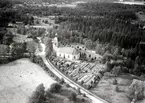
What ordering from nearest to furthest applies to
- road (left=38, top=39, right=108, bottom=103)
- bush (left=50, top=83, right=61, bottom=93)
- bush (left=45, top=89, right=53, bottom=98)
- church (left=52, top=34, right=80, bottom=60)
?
1. road (left=38, top=39, right=108, bottom=103)
2. bush (left=45, top=89, right=53, bottom=98)
3. bush (left=50, top=83, right=61, bottom=93)
4. church (left=52, top=34, right=80, bottom=60)

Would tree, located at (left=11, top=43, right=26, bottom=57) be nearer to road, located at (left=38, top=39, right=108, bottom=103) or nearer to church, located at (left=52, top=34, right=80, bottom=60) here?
road, located at (left=38, top=39, right=108, bottom=103)

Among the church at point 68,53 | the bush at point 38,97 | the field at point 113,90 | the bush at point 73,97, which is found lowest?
the field at point 113,90

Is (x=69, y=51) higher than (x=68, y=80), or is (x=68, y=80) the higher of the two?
(x=69, y=51)

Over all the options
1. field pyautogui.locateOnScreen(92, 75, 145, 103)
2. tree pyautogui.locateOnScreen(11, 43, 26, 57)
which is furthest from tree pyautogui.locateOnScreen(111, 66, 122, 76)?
tree pyautogui.locateOnScreen(11, 43, 26, 57)

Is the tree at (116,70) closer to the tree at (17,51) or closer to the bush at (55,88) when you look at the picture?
the bush at (55,88)

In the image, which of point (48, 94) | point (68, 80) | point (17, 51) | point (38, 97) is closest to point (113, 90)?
point (68, 80)

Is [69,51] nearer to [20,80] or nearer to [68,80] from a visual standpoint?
[68,80]

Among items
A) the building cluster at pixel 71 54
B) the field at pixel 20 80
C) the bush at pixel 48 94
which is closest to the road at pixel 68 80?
the field at pixel 20 80

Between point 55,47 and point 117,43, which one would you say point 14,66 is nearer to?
point 55,47

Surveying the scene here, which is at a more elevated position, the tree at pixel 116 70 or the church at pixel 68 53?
the church at pixel 68 53

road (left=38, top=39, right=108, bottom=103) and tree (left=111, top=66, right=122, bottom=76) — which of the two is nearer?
road (left=38, top=39, right=108, bottom=103)
